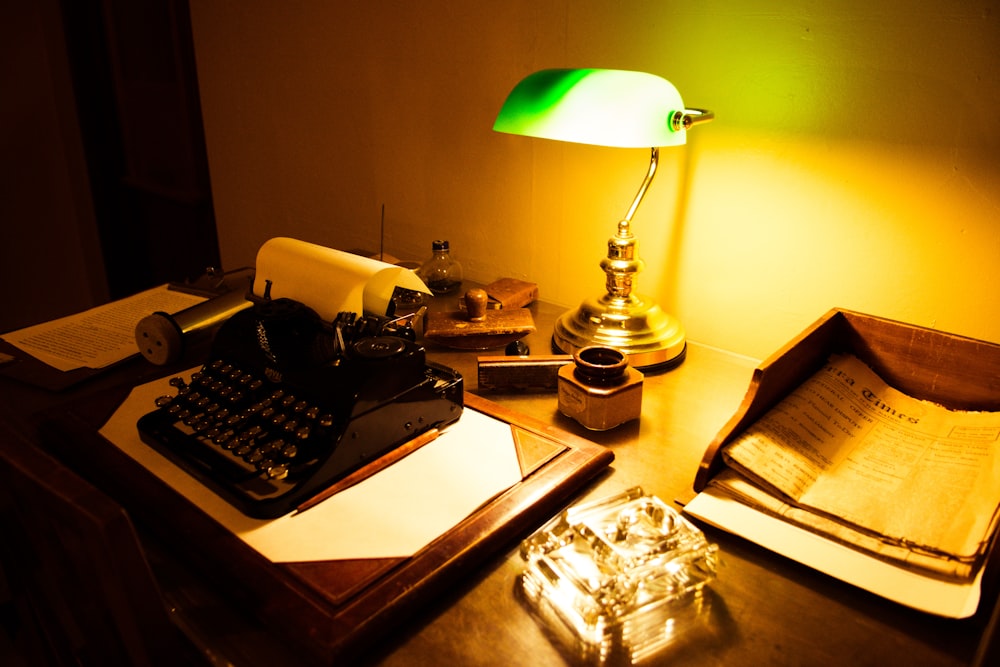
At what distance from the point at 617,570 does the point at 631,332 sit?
22.1 inches

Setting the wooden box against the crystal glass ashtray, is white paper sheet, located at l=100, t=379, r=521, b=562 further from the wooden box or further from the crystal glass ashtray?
the wooden box

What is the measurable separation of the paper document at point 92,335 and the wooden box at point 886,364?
1027mm

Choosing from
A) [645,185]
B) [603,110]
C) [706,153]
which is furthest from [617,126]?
[706,153]

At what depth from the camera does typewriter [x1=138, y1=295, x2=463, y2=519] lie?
90 cm

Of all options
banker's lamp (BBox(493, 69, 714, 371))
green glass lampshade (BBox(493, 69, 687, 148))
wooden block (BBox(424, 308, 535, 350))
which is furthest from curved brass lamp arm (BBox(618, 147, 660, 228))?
wooden block (BBox(424, 308, 535, 350))

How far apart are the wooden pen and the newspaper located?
390 millimetres

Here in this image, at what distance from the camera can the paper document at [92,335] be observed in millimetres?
1275

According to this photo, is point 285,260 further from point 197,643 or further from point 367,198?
point 367,198

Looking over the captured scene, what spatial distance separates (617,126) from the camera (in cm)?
103

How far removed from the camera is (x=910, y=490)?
34.2 inches

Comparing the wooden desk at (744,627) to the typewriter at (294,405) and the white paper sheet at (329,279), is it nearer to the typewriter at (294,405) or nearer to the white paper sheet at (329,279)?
the typewriter at (294,405)

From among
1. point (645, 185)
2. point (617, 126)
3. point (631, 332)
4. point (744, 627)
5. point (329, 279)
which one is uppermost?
point (617, 126)

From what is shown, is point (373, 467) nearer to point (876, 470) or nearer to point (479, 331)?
point (479, 331)

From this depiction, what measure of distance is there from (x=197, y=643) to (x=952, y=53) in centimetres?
118
